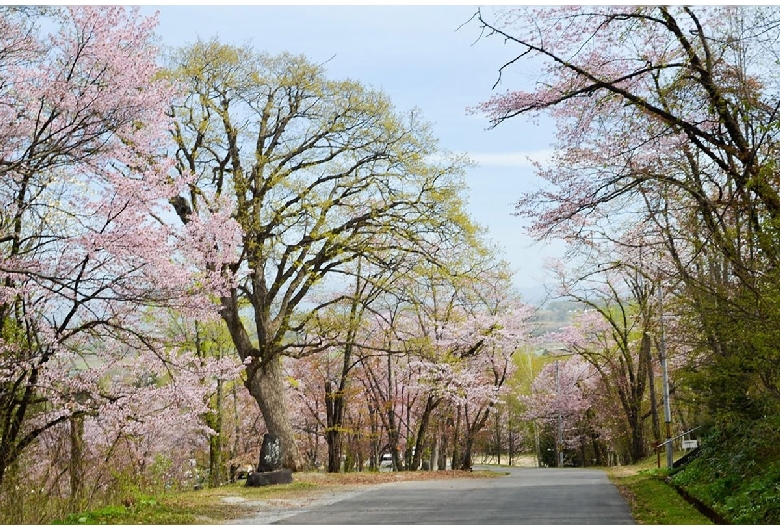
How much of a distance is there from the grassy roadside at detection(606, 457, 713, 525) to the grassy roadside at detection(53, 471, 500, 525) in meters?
6.06

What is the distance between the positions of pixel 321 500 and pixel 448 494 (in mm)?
2809

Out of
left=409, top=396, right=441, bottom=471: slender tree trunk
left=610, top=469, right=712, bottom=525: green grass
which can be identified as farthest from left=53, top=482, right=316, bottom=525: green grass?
left=409, top=396, right=441, bottom=471: slender tree trunk

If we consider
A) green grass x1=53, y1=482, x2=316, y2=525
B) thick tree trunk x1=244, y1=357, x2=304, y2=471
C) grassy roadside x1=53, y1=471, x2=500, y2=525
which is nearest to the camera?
green grass x1=53, y1=482, x2=316, y2=525

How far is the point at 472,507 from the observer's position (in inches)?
488

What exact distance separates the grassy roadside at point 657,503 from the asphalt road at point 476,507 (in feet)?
0.82

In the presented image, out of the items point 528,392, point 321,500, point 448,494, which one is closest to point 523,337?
point 448,494

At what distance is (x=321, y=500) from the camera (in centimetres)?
1419

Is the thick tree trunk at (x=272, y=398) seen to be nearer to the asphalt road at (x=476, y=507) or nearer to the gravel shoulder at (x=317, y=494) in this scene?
the gravel shoulder at (x=317, y=494)

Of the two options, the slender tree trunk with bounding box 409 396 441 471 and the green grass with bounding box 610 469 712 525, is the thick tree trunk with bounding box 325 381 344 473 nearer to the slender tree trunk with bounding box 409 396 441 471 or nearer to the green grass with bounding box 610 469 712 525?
the slender tree trunk with bounding box 409 396 441 471

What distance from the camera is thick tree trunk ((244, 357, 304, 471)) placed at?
19656 millimetres

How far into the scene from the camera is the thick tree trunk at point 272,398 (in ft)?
64.5

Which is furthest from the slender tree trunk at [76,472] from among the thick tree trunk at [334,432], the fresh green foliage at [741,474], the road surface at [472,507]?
the thick tree trunk at [334,432]

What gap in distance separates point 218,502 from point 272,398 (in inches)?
239

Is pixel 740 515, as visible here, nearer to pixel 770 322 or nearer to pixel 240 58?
pixel 770 322
